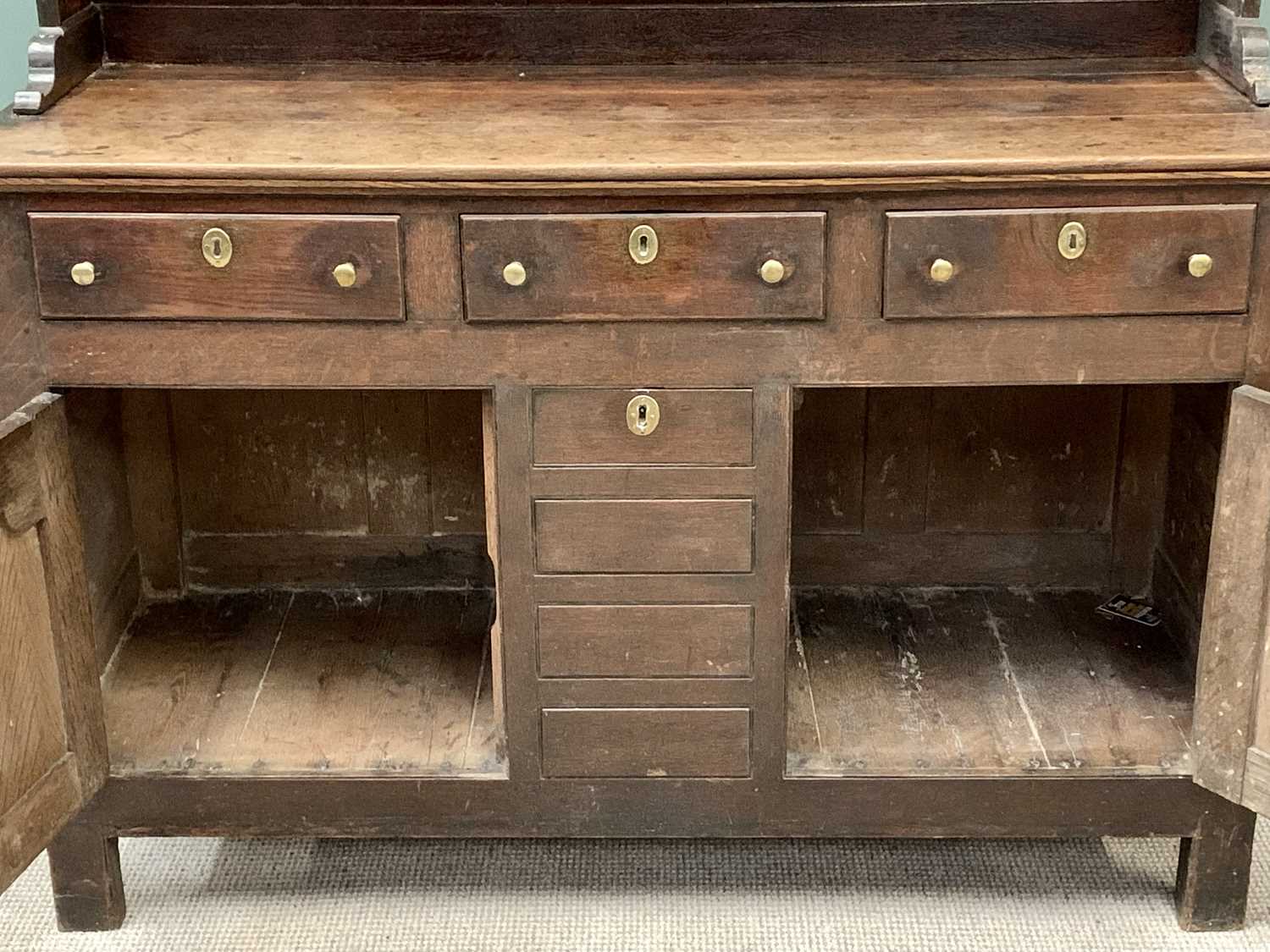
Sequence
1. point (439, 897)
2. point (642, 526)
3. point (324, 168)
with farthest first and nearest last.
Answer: point (439, 897) < point (642, 526) < point (324, 168)

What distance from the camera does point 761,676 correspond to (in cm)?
195

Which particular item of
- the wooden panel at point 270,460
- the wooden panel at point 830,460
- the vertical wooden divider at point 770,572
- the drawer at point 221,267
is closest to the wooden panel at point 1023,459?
the wooden panel at point 830,460

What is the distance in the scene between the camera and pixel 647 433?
1.84m

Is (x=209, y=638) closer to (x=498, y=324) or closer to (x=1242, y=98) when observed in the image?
(x=498, y=324)

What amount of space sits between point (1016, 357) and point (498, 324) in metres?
Answer: 0.56

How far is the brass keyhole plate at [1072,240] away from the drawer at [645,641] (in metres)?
0.54

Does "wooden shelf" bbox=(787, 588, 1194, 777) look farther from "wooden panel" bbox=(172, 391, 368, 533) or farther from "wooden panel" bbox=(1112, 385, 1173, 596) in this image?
"wooden panel" bbox=(172, 391, 368, 533)

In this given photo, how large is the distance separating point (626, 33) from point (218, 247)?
691mm

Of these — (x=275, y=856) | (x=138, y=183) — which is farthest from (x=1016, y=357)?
(x=275, y=856)

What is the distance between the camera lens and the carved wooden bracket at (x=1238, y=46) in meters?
1.90

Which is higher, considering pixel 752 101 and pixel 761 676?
pixel 752 101

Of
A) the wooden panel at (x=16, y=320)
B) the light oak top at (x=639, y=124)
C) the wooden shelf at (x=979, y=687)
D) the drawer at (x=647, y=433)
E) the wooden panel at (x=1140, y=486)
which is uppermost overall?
the light oak top at (x=639, y=124)

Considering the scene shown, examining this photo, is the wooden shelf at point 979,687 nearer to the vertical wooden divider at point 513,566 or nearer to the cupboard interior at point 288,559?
the vertical wooden divider at point 513,566

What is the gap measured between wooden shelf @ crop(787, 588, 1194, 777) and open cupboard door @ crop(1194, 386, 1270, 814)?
0.28 feet
